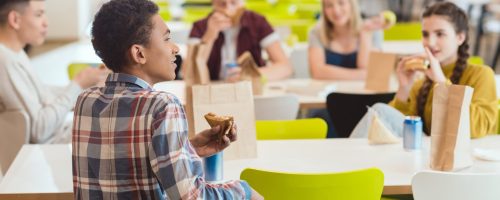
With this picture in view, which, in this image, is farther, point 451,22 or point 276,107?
point 276,107

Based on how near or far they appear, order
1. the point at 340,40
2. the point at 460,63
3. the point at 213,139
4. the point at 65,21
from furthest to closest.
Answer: the point at 65,21 < the point at 340,40 < the point at 460,63 < the point at 213,139

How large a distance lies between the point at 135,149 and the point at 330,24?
10.6 ft

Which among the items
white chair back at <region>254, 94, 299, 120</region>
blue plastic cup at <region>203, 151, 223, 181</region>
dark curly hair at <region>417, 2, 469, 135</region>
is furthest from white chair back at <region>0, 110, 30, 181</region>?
dark curly hair at <region>417, 2, 469, 135</region>

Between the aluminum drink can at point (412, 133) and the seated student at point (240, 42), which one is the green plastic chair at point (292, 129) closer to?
the aluminum drink can at point (412, 133)

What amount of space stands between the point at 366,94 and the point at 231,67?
696 millimetres

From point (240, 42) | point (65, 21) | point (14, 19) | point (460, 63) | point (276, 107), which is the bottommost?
point (276, 107)

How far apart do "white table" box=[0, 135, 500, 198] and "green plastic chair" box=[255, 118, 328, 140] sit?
0.17 metres

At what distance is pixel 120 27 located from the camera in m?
1.90

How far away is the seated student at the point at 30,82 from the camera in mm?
3754

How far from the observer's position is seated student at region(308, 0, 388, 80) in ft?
15.9

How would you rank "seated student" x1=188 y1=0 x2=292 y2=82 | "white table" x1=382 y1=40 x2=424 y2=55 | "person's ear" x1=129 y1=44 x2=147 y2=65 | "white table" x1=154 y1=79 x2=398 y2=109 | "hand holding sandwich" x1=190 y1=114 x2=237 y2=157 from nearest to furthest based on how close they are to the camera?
1. "person's ear" x1=129 y1=44 x2=147 y2=65
2. "hand holding sandwich" x1=190 y1=114 x2=237 y2=157
3. "white table" x1=154 y1=79 x2=398 y2=109
4. "seated student" x1=188 y1=0 x2=292 y2=82
5. "white table" x1=382 y1=40 x2=424 y2=55

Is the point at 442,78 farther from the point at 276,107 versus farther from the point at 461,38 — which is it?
the point at 276,107

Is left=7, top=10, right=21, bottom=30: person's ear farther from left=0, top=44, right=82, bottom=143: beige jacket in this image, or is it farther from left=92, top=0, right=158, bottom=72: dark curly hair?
left=92, top=0, right=158, bottom=72: dark curly hair

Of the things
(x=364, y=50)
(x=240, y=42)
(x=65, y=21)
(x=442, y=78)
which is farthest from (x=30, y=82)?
(x=65, y=21)
